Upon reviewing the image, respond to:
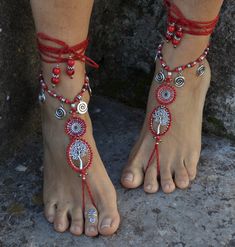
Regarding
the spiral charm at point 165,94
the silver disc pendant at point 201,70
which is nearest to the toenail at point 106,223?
the spiral charm at point 165,94

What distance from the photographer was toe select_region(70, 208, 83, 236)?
1.49 meters

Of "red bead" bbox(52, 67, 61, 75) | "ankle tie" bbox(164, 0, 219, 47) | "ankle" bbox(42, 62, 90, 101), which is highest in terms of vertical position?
"ankle tie" bbox(164, 0, 219, 47)

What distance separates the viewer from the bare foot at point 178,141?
1628 millimetres

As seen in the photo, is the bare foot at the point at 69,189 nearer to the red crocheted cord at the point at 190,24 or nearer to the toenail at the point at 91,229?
the toenail at the point at 91,229

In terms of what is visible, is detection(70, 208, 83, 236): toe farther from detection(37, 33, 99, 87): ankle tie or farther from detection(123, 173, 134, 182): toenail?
detection(37, 33, 99, 87): ankle tie

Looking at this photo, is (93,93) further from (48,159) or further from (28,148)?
(48,159)

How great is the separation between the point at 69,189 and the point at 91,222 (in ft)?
0.34

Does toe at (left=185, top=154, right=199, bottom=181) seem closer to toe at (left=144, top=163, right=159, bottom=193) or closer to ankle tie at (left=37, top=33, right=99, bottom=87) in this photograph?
toe at (left=144, top=163, right=159, bottom=193)

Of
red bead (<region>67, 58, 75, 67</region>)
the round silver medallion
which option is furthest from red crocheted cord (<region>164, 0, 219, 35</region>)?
red bead (<region>67, 58, 75, 67</region>)

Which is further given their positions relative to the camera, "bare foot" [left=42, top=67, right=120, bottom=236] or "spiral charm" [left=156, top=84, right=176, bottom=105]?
"spiral charm" [left=156, top=84, right=176, bottom=105]

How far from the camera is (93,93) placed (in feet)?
6.63

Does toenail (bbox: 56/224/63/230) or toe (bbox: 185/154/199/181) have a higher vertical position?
toe (bbox: 185/154/199/181)

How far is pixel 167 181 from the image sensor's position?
5.35 ft

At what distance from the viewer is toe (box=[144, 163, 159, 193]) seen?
1616mm
